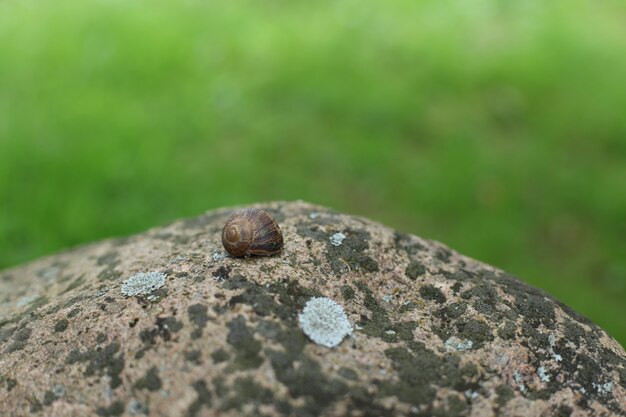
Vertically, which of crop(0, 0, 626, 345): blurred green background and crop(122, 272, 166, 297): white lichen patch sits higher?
crop(0, 0, 626, 345): blurred green background

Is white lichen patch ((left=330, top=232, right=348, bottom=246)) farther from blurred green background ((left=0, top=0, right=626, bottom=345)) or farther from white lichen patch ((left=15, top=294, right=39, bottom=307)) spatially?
blurred green background ((left=0, top=0, right=626, bottom=345))

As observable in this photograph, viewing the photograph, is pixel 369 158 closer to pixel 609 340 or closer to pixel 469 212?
pixel 469 212

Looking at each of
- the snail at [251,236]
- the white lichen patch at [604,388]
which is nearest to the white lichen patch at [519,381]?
the white lichen patch at [604,388]

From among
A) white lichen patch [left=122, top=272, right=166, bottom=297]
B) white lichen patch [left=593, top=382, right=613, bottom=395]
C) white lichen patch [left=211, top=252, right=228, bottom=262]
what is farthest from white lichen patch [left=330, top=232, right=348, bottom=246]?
white lichen patch [left=593, top=382, right=613, bottom=395]

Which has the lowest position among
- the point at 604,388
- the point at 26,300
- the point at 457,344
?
the point at 604,388

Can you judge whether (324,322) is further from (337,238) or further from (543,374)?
(543,374)

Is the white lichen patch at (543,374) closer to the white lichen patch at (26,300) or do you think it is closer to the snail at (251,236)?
the snail at (251,236)

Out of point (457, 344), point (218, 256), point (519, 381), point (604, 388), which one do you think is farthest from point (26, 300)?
point (604, 388)

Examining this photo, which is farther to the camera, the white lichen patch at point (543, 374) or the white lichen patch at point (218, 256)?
the white lichen patch at point (218, 256)

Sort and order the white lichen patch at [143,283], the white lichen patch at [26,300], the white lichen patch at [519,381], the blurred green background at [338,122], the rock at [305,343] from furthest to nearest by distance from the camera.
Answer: the blurred green background at [338,122] < the white lichen patch at [26,300] < the white lichen patch at [143,283] < the white lichen patch at [519,381] < the rock at [305,343]
